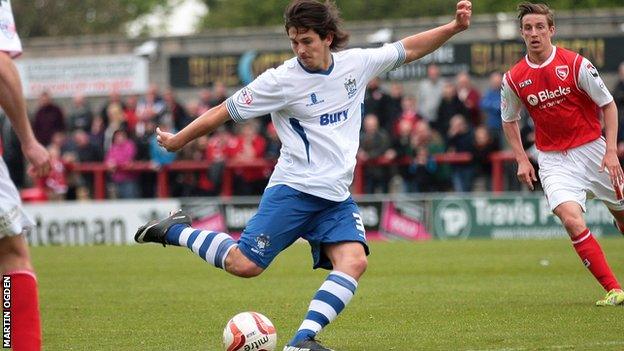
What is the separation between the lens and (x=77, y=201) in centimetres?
2533

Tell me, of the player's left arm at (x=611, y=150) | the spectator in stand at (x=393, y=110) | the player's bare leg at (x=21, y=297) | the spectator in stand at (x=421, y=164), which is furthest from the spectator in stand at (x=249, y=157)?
the player's bare leg at (x=21, y=297)

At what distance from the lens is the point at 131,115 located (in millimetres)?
25266

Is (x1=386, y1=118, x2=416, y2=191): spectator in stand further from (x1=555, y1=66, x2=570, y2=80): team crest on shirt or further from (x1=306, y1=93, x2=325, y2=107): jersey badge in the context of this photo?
(x1=306, y1=93, x2=325, y2=107): jersey badge

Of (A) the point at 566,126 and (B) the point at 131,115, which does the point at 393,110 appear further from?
(A) the point at 566,126

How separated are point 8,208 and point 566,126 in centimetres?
569

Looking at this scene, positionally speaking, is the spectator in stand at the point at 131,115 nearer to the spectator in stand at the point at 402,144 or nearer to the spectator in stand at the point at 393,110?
the spectator in stand at the point at 393,110

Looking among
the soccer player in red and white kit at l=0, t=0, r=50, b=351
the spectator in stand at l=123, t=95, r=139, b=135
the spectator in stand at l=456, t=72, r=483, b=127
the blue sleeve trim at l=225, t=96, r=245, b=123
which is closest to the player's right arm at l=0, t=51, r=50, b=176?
the soccer player in red and white kit at l=0, t=0, r=50, b=351

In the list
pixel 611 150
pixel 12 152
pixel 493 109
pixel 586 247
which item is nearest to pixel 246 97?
pixel 611 150

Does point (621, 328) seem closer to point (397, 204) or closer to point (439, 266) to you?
point (439, 266)

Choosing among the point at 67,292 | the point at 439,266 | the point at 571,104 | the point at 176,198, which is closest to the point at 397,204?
the point at 176,198

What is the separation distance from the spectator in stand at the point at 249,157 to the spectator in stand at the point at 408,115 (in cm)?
260

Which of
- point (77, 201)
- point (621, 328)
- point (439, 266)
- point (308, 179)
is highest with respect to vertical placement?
point (308, 179)

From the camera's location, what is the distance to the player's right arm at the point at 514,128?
10453 millimetres

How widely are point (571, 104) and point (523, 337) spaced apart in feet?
9.20
